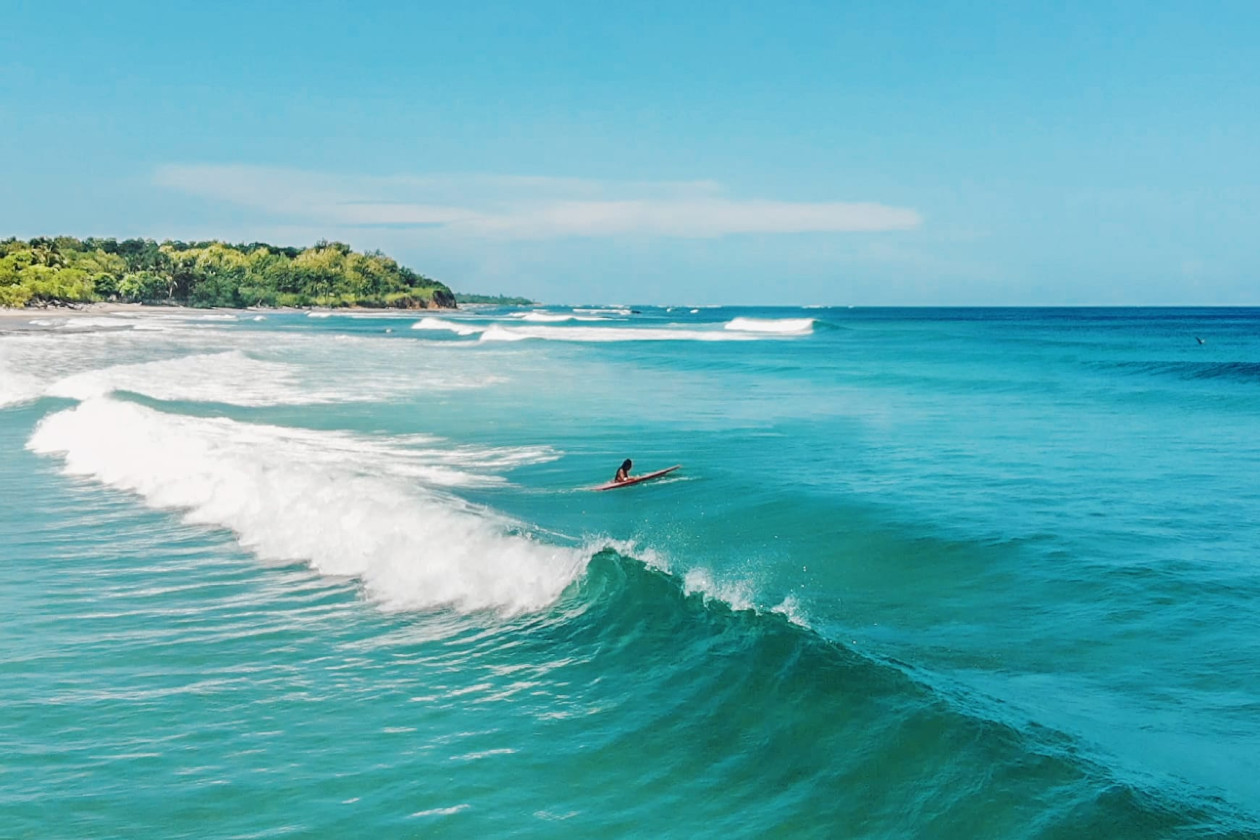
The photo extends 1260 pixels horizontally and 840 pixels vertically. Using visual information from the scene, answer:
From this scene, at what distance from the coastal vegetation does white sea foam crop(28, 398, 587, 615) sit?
10275cm

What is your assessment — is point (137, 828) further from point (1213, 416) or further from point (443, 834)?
point (1213, 416)

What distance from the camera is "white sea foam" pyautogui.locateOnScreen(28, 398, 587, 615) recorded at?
425 inches

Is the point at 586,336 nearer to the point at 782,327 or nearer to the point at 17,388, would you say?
the point at 782,327

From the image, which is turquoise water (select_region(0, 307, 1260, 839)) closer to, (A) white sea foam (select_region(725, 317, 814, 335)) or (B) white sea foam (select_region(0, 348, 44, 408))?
(B) white sea foam (select_region(0, 348, 44, 408))

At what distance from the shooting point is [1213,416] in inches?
1180

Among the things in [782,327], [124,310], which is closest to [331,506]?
[782,327]

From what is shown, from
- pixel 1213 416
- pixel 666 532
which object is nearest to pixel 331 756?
pixel 666 532

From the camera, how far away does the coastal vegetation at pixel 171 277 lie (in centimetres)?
11541

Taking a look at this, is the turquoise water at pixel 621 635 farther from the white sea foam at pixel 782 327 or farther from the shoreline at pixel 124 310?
the shoreline at pixel 124 310

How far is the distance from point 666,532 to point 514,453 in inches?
305

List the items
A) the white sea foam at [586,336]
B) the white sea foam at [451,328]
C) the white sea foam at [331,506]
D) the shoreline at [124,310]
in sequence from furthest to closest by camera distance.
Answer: the shoreline at [124,310]
the white sea foam at [451,328]
the white sea foam at [586,336]
the white sea foam at [331,506]

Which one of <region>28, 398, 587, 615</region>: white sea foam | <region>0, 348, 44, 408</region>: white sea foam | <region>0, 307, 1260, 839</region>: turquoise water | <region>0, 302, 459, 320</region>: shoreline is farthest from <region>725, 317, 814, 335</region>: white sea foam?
<region>28, 398, 587, 615</region>: white sea foam

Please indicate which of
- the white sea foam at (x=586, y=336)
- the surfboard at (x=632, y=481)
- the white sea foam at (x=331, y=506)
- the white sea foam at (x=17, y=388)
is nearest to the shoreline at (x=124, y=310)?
the white sea foam at (x=586, y=336)

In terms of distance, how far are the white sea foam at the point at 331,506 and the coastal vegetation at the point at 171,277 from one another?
10275cm
